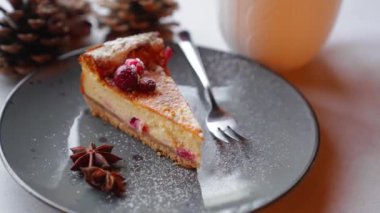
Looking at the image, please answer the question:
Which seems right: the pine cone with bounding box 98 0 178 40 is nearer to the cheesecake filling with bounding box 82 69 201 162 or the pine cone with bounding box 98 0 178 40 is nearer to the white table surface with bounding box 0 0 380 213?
the white table surface with bounding box 0 0 380 213

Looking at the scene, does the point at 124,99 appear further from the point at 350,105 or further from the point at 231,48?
the point at 350,105

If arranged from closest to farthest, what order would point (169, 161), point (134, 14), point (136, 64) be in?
1. point (169, 161)
2. point (136, 64)
3. point (134, 14)

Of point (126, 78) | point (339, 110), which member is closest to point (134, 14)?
point (126, 78)

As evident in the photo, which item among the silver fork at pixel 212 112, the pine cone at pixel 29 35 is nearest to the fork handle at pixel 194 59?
the silver fork at pixel 212 112

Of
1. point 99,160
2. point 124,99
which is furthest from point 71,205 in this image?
point 124,99

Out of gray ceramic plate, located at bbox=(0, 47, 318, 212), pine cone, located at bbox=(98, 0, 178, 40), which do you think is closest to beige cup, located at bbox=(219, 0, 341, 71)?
gray ceramic plate, located at bbox=(0, 47, 318, 212)

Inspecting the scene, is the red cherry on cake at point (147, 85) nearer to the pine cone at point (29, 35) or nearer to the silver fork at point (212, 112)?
the silver fork at point (212, 112)

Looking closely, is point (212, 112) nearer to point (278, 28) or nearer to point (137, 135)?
point (137, 135)
